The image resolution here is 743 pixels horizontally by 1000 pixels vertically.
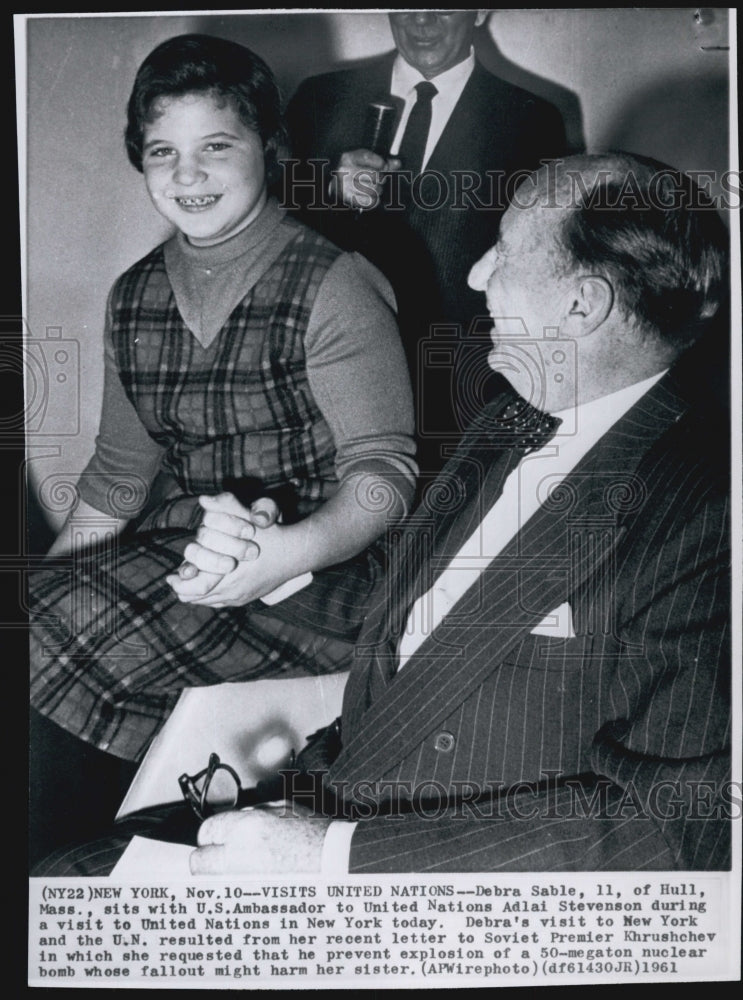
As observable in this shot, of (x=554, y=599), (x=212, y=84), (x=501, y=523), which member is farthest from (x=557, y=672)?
(x=212, y=84)

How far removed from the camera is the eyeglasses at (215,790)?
1.29m

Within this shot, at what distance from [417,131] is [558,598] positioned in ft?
2.24

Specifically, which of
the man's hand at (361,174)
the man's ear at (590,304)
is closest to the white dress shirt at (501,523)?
the man's ear at (590,304)

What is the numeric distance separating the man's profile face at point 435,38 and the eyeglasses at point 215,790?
0.99 meters

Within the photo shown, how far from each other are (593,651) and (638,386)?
1.18 feet

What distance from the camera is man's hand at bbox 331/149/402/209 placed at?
131 centimetres

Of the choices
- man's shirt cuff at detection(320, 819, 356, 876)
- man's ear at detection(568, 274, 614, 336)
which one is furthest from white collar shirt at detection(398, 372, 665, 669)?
man's shirt cuff at detection(320, 819, 356, 876)

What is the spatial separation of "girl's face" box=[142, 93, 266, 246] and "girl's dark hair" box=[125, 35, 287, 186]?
11mm

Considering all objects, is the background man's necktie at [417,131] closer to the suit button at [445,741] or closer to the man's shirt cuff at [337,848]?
the suit button at [445,741]

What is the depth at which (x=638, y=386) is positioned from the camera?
1.25m

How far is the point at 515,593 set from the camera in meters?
1.25

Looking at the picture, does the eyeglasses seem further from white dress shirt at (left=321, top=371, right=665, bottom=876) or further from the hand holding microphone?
the hand holding microphone

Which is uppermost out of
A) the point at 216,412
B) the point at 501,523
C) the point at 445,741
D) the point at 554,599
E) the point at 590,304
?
the point at 590,304

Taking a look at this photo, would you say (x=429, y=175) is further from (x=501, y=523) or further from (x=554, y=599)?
(x=554, y=599)
